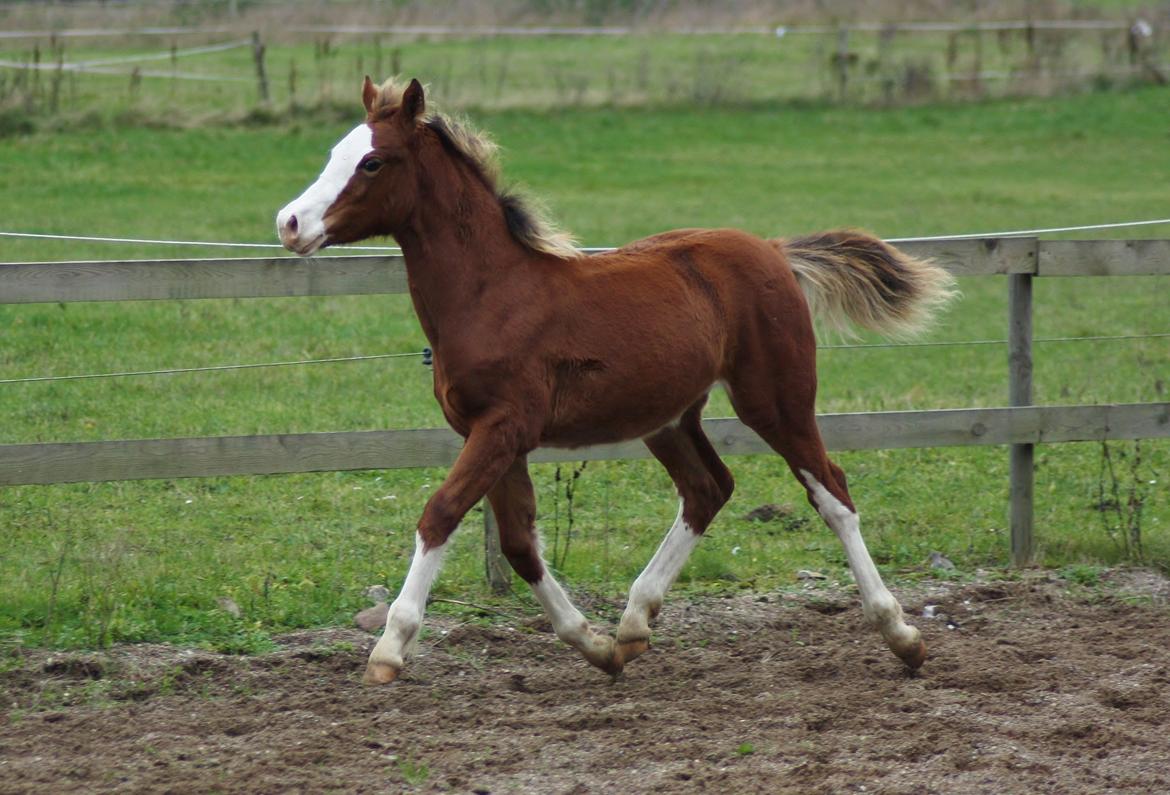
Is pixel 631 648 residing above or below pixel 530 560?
below

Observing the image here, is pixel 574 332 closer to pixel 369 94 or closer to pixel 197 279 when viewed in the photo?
pixel 369 94

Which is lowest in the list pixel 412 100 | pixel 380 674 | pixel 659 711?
pixel 659 711

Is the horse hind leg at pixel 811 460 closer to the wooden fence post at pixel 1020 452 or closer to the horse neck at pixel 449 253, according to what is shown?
the horse neck at pixel 449 253

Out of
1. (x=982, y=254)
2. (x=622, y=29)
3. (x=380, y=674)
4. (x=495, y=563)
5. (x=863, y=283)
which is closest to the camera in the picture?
(x=380, y=674)

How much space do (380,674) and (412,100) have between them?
2020 mm

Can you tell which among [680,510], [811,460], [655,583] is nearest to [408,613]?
[655,583]

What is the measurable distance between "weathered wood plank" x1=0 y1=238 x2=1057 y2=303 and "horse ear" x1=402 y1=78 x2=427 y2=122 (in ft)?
3.97

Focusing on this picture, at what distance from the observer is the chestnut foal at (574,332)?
484 cm

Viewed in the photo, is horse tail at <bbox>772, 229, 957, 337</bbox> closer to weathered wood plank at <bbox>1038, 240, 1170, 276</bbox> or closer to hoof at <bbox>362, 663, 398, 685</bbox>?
weathered wood plank at <bbox>1038, 240, 1170, 276</bbox>

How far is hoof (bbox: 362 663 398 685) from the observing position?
4512 millimetres

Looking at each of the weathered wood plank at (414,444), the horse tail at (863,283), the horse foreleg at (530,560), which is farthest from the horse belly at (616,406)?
the horse tail at (863,283)

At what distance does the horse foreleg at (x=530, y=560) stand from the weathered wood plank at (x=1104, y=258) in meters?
2.94

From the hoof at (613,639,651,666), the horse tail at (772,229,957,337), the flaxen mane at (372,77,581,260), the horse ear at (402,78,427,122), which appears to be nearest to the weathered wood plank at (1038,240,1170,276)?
the horse tail at (772,229,957,337)

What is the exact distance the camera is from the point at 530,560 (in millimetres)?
5254
